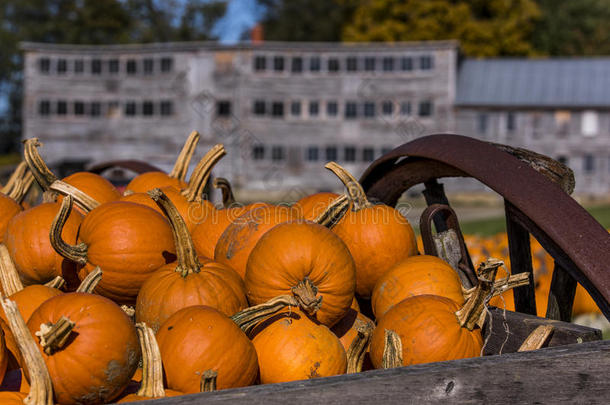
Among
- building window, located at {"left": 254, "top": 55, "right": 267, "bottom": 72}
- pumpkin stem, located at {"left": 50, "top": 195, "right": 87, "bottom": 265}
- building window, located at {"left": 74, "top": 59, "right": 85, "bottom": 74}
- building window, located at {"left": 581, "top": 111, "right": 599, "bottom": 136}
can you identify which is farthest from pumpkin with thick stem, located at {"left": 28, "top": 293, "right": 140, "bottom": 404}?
building window, located at {"left": 74, "top": 59, "right": 85, "bottom": 74}

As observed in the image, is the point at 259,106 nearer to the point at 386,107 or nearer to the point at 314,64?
the point at 314,64

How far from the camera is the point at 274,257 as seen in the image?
2045 mm

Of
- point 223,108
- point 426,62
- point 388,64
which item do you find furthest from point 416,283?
point 223,108

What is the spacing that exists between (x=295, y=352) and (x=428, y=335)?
397mm

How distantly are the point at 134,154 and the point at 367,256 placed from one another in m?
29.7

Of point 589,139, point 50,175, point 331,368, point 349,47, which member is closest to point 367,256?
point 331,368

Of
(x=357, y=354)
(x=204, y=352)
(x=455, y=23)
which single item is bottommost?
(x=357, y=354)

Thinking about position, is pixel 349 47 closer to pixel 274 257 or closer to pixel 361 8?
pixel 361 8

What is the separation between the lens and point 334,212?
2410mm

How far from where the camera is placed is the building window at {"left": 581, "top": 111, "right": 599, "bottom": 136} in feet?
95.6

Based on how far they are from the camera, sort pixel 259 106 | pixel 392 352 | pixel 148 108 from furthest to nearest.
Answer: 1. pixel 148 108
2. pixel 259 106
3. pixel 392 352

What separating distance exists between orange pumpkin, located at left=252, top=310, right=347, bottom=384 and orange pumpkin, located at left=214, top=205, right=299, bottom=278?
41 cm

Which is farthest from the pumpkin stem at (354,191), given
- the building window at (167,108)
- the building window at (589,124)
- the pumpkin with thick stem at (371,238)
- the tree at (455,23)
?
the tree at (455,23)

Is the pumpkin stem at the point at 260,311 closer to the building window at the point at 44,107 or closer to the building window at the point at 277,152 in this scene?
the building window at the point at 277,152
